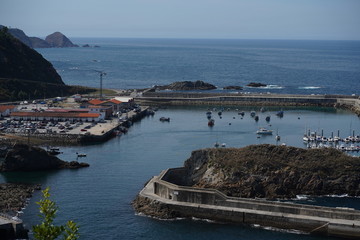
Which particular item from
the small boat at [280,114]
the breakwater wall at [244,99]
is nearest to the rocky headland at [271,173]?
the small boat at [280,114]

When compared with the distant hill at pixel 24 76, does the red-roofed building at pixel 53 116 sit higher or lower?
lower

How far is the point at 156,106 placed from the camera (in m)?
78.2

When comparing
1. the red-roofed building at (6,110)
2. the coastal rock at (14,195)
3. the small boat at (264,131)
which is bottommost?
the coastal rock at (14,195)

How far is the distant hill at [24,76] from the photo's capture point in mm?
77688

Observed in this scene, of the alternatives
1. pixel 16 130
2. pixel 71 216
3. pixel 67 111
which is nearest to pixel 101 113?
pixel 67 111

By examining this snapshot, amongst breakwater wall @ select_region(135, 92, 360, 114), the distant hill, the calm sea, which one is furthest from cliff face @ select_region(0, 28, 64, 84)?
breakwater wall @ select_region(135, 92, 360, 114)

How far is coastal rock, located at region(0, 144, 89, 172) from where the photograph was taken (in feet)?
136

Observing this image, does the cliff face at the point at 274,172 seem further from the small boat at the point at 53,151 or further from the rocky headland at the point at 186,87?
the rocky headland at the point at 186,87

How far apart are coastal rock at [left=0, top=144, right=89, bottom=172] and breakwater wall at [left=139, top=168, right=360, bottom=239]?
1095cm

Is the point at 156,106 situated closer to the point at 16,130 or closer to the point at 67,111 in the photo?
the point at 67,111

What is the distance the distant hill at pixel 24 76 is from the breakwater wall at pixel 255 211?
46431 millimetres

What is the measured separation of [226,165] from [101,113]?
30.4 meters

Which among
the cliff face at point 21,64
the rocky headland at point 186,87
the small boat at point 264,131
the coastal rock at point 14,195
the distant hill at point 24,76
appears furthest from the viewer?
the rocky headland at point 186,87

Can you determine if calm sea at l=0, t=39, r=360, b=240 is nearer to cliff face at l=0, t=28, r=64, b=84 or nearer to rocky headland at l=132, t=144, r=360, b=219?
rocky headland at l=132, t=144, r=360, b=219
